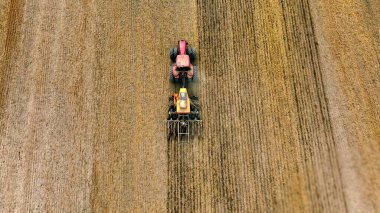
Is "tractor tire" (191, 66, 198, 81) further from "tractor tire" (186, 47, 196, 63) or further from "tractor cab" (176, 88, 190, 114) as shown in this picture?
"tractor cab" (176, 88, 190, 114)

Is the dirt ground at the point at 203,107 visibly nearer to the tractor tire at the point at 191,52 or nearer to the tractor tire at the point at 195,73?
the tractor tire at the point at 195,73

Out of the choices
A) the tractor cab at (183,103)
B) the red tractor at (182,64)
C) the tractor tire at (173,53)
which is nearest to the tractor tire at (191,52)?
the red tractor at (182,64)

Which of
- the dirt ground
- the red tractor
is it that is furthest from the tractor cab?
the dirt ground

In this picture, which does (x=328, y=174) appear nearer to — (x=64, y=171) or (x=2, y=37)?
(x=64, y=171)

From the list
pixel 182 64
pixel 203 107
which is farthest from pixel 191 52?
pixel 203 107

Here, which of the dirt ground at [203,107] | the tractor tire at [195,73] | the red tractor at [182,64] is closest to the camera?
the dirt ground at [203,107]
